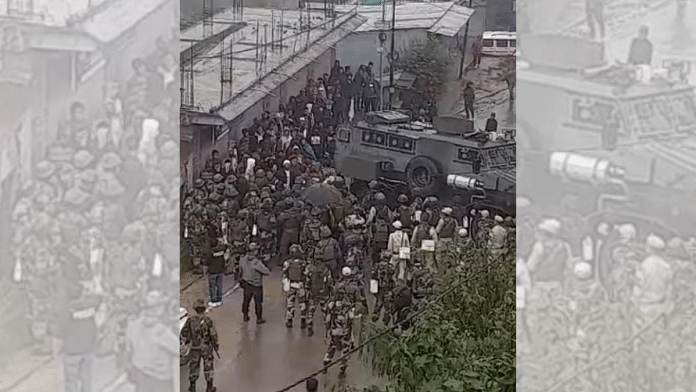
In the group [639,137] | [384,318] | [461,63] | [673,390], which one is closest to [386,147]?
[461,63]

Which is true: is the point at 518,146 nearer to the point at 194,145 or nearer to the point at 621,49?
the point at 621,49

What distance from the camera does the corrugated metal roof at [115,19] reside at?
6.23 ft

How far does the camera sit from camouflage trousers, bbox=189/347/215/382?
197cm

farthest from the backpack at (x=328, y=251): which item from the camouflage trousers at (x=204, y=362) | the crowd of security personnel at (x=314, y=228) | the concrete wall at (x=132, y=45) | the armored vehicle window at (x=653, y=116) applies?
the armored vehicle window at (x=653, y=116)

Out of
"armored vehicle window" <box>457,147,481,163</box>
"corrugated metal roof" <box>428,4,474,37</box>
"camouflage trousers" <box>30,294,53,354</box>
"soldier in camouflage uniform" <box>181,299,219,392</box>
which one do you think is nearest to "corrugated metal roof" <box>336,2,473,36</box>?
"corrugated metal roof" <box>428,4,474,37</box>

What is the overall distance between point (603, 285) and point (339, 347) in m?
0.58

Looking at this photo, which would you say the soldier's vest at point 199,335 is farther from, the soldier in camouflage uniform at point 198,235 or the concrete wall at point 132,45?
the concrete wall at point 132,45

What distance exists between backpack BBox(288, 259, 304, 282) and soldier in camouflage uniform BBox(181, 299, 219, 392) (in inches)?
7.8

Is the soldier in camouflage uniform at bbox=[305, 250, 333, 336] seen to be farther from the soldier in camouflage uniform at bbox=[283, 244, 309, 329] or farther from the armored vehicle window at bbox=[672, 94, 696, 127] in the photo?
the armored vehicle window at bbox=[672, 94, 696, 127]

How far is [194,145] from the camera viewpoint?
198 centimetres

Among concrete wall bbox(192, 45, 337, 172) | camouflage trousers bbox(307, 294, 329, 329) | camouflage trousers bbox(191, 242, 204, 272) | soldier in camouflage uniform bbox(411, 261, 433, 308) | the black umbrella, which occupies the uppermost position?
concrete wall bbox(192, 45, 337, 172)

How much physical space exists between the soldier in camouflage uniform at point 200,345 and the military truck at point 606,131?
0.75 m

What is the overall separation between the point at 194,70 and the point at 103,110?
213mm

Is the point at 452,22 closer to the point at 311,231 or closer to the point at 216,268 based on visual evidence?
the point at 311,231
